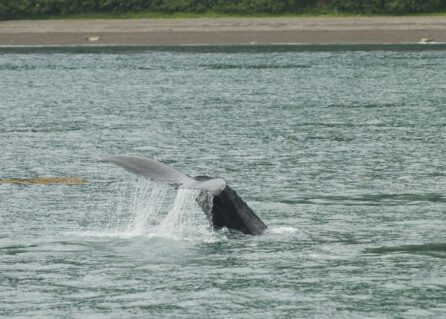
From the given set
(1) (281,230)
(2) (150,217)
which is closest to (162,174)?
(1) (281,230)

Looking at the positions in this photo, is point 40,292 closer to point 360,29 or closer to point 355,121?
point 355,121

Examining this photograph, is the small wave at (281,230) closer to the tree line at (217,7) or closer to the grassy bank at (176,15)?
the grassy bank at (176,15)

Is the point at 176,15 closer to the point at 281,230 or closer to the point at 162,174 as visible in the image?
the point at 281,230

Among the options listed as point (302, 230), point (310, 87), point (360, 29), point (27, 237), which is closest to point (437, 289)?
point (302, 230)

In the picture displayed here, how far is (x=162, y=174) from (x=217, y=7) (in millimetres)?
81143

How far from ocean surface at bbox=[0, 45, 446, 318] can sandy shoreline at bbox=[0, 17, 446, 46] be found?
1162 inches

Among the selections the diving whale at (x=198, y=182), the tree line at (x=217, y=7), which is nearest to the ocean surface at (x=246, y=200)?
the diving whale at (x=198, y=182)

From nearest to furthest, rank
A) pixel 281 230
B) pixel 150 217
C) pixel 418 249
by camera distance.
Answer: pixel 418 249 < pixel 281 230 < pixel 150 217

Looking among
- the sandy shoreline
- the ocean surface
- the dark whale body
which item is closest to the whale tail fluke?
the dark whale body

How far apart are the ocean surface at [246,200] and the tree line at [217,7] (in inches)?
1420

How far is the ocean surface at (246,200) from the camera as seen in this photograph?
1908 cm

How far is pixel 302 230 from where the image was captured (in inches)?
933

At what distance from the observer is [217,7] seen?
325 feet

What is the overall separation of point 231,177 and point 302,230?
7507 millimetres
